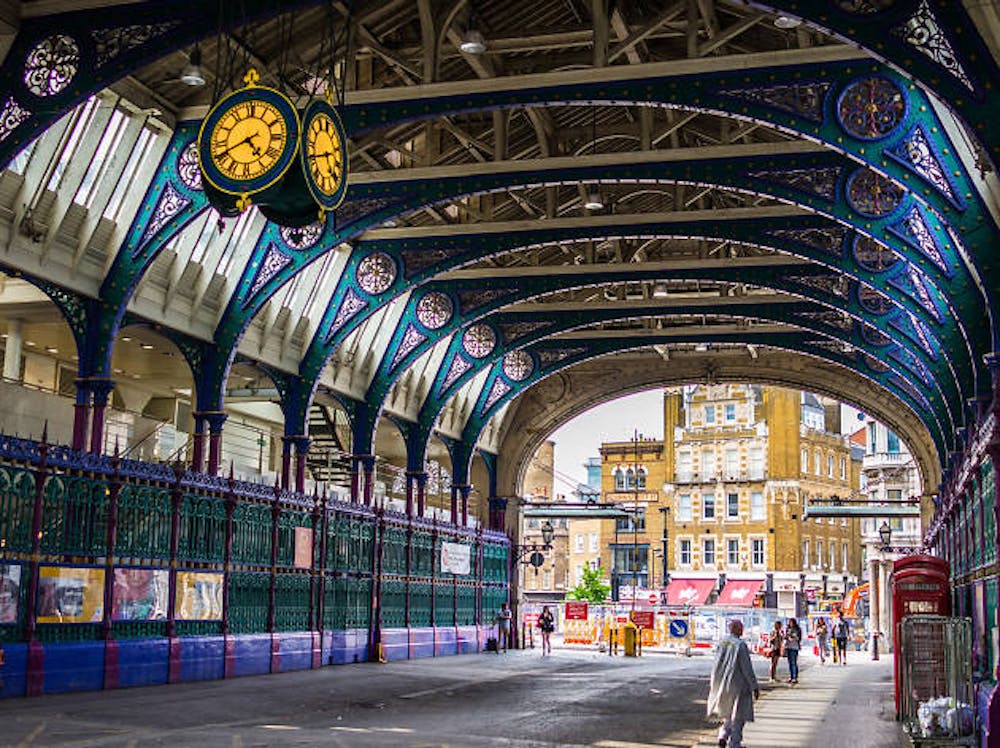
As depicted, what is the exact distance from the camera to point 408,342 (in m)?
35.7

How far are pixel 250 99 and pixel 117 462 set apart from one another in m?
10.8

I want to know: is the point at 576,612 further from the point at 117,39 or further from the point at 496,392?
the point at 117,39

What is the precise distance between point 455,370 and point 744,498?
47.8 metres

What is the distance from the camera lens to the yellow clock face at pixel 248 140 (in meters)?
13.8

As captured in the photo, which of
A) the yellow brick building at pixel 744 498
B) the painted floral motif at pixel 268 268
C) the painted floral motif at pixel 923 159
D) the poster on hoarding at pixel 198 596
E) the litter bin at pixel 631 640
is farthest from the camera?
the yellow brick building at pixel 744 498

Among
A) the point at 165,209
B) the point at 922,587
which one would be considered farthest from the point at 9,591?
the point at 922,587

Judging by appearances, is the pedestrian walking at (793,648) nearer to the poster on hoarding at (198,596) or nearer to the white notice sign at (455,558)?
the poster on hoarding at (198,596)

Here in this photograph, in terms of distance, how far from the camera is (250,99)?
14133mm

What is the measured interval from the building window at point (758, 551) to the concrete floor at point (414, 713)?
53525 millimetres

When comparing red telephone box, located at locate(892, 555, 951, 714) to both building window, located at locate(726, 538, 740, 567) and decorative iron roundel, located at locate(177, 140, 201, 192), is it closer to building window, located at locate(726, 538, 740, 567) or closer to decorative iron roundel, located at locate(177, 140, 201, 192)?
decorative iron roundel, located at locate(177, 140, 201, 192)

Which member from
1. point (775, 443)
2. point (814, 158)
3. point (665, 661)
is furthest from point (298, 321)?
point (775, 443)

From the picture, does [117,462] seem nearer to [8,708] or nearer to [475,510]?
[8,708]

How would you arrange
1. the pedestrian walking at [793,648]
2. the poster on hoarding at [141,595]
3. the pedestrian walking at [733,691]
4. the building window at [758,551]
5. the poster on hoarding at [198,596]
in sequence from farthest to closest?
the building window at [758,551]
the pedestrian walking at [793,648]
the poster on hoarding at [198,596]
the poster on hoarding at [141,595]
the pedestrian walking at [733,691]

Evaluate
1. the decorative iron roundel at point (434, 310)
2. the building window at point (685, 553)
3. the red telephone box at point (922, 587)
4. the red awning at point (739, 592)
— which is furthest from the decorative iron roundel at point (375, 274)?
the building window at point (685, 553)
